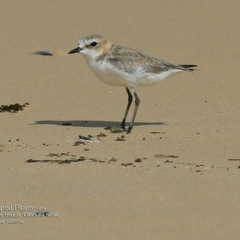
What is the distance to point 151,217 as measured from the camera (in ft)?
22.9

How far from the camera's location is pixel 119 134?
10.5 meters

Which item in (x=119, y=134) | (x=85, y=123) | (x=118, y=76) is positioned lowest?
(x=119, y=134)

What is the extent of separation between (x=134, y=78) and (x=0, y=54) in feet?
13.3

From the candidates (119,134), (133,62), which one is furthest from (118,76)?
(119,134)

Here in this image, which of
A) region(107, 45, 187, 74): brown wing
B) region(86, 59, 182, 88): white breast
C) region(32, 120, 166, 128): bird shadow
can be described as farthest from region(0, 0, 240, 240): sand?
region(107, 45, 187, 74): brown wing

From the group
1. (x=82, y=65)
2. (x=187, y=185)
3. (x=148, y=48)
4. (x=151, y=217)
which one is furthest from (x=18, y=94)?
(x=151, y=217)

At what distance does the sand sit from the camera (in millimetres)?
6984

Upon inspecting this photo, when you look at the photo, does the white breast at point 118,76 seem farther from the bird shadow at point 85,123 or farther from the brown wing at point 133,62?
the bird shadow at point 85,123

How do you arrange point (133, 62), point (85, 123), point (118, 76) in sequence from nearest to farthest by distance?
point (118, 76) → point (133, 62) → point (85, 123)

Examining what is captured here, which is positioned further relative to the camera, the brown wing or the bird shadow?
the bird shadow

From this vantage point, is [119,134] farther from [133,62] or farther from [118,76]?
[133,62]

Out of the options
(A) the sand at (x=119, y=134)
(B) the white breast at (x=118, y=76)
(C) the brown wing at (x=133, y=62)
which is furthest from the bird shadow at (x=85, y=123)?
(C) the brown wing at (x=133, y=62)

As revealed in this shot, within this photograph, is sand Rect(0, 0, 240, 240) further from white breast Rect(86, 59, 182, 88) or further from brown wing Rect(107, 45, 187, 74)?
brown wing Rect(107, 45, 187, 74)

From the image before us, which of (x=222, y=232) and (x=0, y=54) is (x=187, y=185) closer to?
(x=222, y=232)
